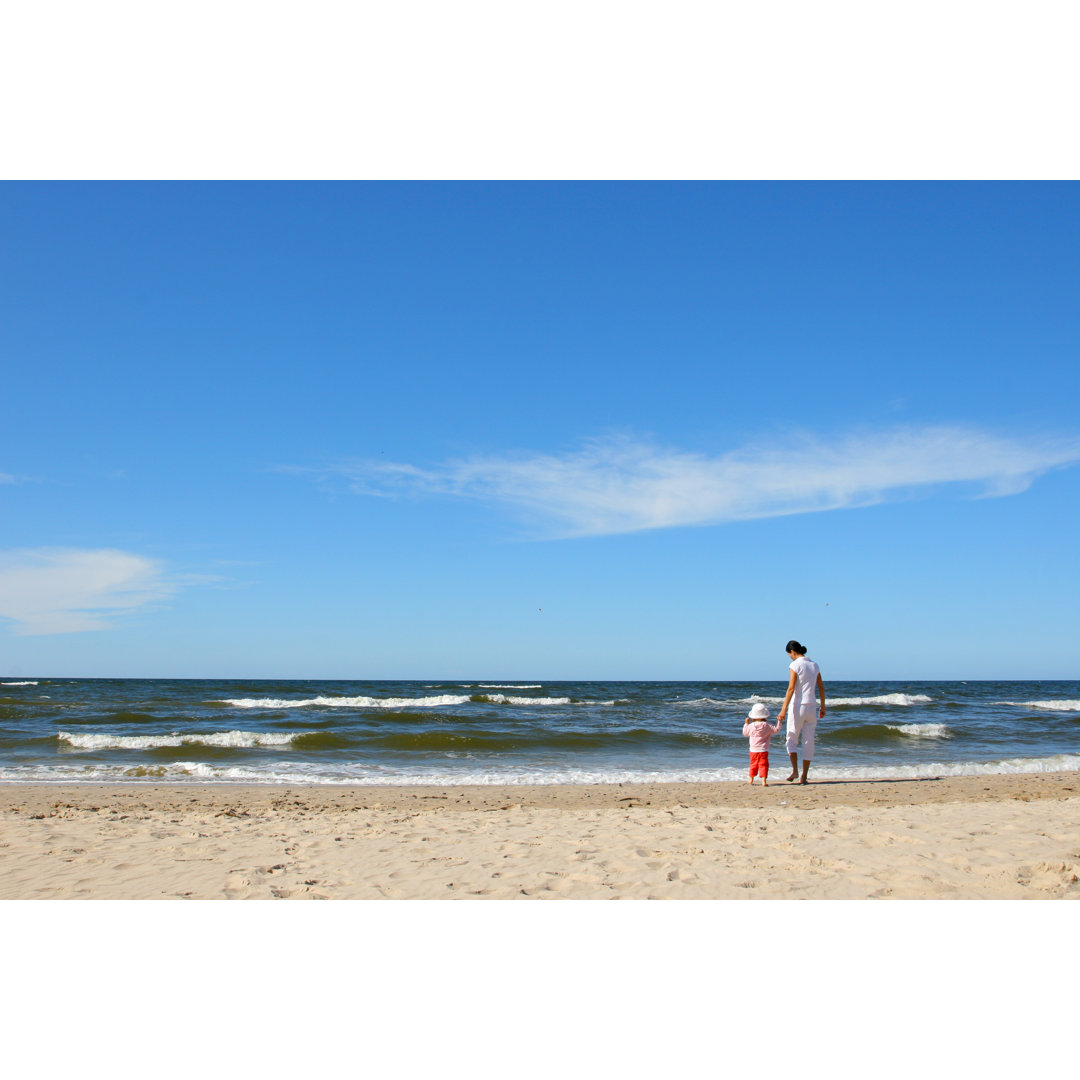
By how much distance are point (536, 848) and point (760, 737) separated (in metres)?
5.47

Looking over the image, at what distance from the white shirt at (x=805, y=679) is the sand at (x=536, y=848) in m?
1.23

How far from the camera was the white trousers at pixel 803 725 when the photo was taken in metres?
9.38

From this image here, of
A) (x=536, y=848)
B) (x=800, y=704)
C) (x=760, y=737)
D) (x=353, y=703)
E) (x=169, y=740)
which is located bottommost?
(x=353, y=703)

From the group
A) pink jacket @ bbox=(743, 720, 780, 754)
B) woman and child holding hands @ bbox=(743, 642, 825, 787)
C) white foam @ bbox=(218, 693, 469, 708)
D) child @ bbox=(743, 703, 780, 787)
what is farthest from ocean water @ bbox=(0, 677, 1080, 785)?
white foam @ bbox=(218, 693, 469, 708)

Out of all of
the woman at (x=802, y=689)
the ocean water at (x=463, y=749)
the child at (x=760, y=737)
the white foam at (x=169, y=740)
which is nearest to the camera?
the woman at (x=802, y=689)

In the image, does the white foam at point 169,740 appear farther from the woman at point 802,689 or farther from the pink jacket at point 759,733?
the woman at point 802,689

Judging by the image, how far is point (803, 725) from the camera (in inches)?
376

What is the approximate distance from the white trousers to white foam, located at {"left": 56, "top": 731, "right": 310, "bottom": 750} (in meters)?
11.2

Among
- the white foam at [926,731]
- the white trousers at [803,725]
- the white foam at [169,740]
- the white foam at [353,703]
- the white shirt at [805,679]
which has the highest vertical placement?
the white shirt at [805,679]

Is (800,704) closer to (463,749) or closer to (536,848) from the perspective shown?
(536,848)

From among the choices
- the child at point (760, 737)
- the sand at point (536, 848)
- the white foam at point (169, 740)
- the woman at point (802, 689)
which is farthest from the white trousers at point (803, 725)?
the white foam at point (169, 740)

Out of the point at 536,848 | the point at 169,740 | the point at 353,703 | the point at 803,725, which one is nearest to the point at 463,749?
the point at 169,740

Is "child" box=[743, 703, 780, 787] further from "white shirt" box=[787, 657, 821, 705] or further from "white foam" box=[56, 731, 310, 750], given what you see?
"white foam" box=[56, 731, 310, 750]

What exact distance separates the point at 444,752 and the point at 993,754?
467 inches
